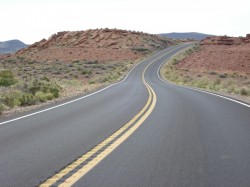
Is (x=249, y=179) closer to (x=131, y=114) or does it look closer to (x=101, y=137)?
(x=101, y=137)

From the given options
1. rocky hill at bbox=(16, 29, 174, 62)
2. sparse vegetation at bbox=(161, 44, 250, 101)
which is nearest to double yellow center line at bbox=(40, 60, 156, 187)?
sparse vegetation at bbox=(161, 44, 250, 101)

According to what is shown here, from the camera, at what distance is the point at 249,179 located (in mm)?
5102

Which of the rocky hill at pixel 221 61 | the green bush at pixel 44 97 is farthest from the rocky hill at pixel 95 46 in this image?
the green bush at pixel 44 97

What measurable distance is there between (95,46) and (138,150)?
108 m

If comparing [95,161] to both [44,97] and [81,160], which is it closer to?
[81,160]

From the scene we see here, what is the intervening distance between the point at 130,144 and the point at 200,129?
2.42 meters

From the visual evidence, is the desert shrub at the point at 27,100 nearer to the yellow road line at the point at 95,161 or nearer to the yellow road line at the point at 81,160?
the yellow road line at the point at 81,160

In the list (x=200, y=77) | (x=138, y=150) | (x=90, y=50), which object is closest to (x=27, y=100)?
(x=138, y=150)

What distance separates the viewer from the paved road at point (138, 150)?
5.19 m

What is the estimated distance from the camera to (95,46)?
374ft

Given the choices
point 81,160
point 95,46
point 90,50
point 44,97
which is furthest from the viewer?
point 95,46

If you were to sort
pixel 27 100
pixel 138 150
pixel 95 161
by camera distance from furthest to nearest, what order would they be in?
pixel 27 100 → pixel 138 150 → pixel 95 161

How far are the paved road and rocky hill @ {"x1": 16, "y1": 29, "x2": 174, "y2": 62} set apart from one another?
3363 inches

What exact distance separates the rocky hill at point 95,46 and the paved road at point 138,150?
85419mm
